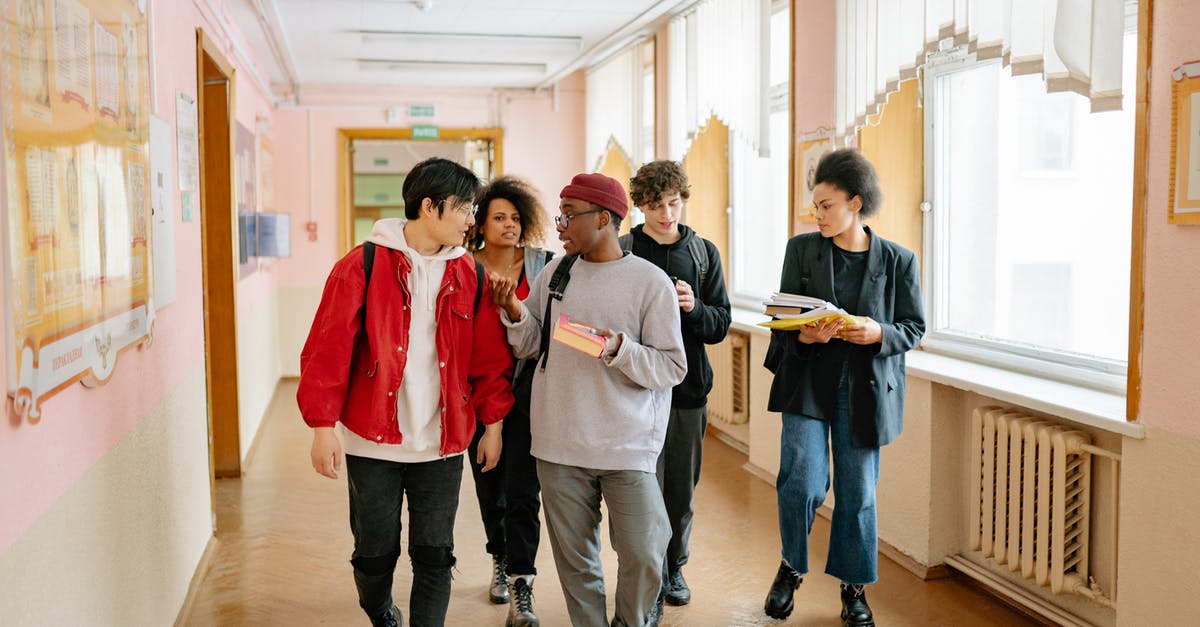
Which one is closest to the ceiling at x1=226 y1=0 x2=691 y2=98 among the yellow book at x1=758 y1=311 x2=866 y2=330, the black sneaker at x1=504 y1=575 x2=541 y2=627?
the yellow book at x1=758 y1=311 x2=866 y2=330

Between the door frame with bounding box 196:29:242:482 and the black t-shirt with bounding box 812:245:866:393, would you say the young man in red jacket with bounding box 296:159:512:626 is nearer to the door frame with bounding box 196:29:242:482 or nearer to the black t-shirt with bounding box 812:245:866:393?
the black t-shirt with bounding box 812:245:866:393

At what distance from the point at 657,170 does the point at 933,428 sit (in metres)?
1.50

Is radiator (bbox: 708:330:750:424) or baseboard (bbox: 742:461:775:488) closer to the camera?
baseboard (bbox: 742:461:775:488)

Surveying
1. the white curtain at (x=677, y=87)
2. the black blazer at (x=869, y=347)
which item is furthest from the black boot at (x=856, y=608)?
the white curtain at (x=677, y=87)

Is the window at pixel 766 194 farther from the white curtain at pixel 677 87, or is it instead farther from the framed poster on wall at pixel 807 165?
the white curtain at pixel 677 87

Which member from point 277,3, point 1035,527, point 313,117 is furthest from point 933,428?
point 313,117

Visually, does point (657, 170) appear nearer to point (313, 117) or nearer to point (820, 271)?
point (820, 271)

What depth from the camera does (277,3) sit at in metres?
5.79

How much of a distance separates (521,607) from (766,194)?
3.33 metres

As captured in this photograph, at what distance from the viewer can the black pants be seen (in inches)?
118

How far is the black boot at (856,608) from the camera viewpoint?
10.3ft

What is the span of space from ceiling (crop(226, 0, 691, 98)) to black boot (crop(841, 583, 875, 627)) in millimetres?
3976

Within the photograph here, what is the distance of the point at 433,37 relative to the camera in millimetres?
6910

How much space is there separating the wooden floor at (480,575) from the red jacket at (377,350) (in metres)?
1.11
